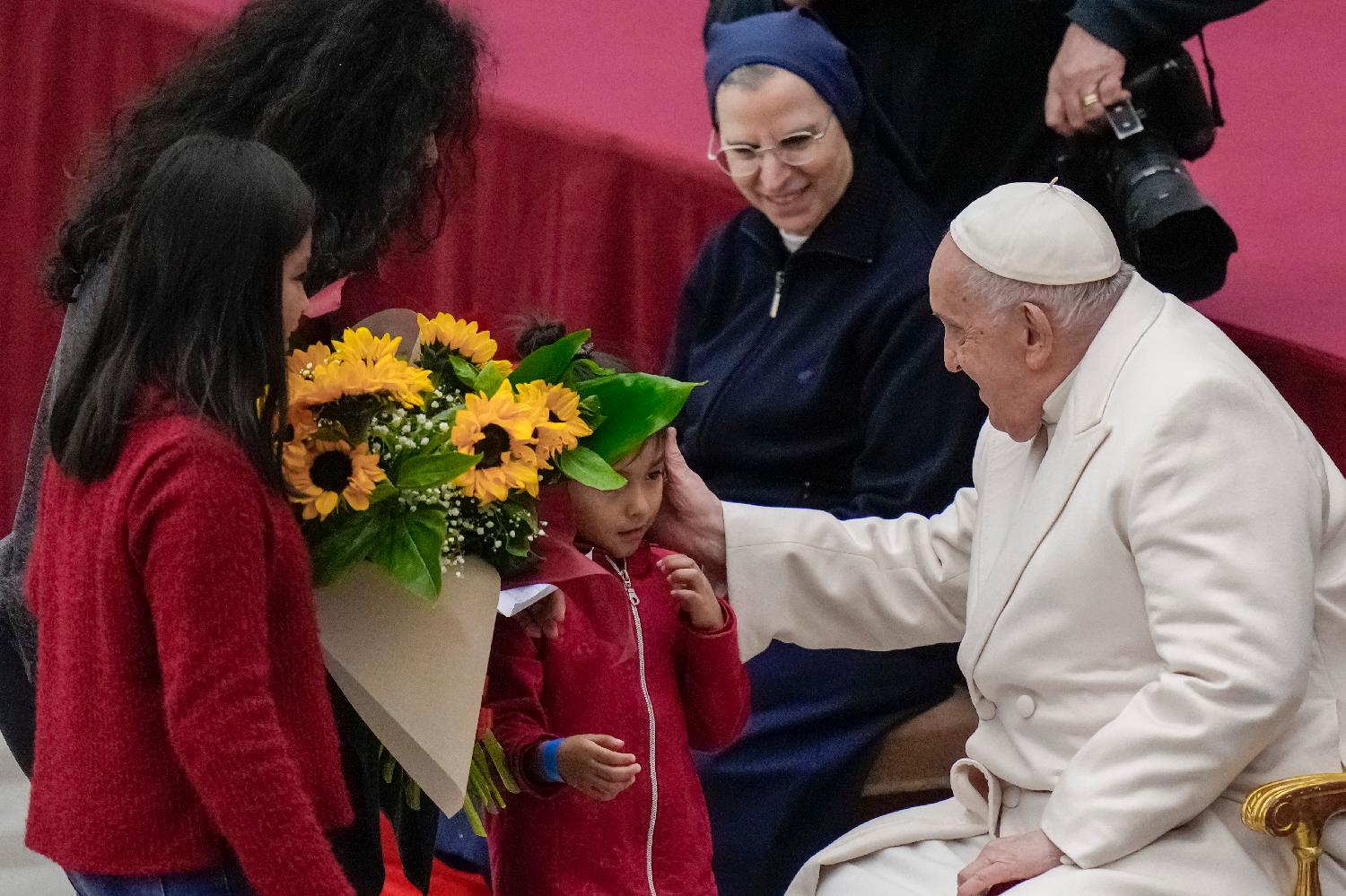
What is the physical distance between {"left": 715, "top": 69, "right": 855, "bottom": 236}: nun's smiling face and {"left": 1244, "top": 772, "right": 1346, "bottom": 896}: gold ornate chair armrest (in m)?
1.30

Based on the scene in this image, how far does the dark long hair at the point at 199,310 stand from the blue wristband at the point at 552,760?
479mm

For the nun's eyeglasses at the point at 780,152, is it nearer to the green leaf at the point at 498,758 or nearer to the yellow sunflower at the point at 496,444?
the yellow sunflower at the point at 496,444

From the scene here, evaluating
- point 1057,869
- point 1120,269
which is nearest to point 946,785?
point 1057,869

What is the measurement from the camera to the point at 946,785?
279 centimetres

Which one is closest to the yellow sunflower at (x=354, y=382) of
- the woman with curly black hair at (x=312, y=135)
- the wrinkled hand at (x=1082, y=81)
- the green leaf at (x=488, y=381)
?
the green leaf at (x=488, y=381)

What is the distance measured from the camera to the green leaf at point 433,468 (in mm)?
1910

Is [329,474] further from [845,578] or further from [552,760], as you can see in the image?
[845,578]

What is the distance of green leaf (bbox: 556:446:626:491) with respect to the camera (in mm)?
2055

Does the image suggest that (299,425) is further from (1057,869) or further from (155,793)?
(1057,869)

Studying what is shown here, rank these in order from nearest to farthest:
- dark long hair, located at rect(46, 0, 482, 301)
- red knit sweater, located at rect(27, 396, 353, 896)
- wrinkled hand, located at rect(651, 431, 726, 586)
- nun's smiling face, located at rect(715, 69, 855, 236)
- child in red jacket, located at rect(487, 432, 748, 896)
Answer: red knit sweater, located at rect(27, 396, 353, 896) < dark long hair, located at rect(46, 0, 482, 301) < child in red jacket, located at rect(487, 432, 748, 896) < wrinkled hand, located at rect(651, 431, 726, 586) < nun's smiling face, located at rect(715, 69, 855, 236)

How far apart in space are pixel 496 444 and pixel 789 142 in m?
1.13

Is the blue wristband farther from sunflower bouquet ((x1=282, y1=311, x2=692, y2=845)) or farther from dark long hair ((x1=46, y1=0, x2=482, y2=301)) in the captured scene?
dark long hair ((x1=46, y1=0, x2=482, y2=301))

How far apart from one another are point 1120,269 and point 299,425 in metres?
1.03

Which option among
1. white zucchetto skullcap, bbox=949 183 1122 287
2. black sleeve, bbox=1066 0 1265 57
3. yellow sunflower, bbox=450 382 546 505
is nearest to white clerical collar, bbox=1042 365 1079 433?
white zucchetto skullcap, bbox=949 183 1122 287
